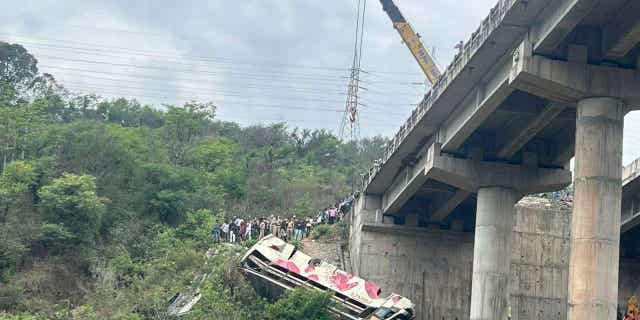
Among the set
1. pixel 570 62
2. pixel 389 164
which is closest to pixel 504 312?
pixel 389 164

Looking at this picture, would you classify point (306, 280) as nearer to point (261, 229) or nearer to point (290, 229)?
point (261, 229)

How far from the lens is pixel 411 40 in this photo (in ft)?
238

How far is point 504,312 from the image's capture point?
45312 mm

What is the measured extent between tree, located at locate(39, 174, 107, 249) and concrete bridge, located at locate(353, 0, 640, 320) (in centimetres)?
1508

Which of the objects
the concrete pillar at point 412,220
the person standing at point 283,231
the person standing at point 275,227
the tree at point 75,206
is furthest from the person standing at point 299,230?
the tree at point 75,206

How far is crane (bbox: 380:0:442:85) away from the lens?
7044 centimetres

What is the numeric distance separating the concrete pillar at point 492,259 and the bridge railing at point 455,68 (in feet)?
16.8

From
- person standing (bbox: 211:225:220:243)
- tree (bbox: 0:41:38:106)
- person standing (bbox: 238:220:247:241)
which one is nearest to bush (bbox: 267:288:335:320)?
person standing (bbox: 238:220:247:241)

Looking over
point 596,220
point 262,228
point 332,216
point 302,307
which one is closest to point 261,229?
point 262,228

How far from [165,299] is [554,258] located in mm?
22490

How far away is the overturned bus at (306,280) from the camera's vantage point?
150ft

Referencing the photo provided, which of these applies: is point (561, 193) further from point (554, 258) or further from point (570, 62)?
point (570, 62)

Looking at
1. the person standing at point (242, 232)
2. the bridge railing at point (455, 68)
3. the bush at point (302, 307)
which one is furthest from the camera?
the person standing at point (242, 232)

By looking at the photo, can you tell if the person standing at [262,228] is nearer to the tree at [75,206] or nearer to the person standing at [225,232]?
the person standing at [225,232]
